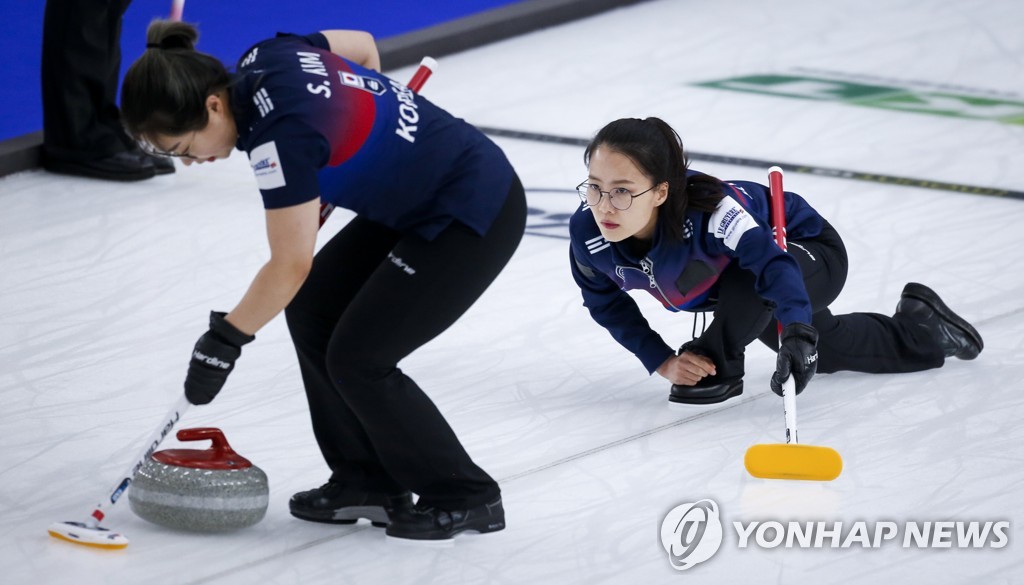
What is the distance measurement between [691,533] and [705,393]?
2.18ft

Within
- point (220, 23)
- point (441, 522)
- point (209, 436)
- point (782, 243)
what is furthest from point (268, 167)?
point (220, 23)

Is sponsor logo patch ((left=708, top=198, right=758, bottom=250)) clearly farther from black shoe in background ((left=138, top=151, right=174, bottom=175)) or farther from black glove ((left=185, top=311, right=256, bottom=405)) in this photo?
black shoe in background ((left=138, top=151, right=174, bottom=175))

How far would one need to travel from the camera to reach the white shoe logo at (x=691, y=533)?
2816 millimetres

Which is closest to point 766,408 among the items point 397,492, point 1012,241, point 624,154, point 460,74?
point 624,154

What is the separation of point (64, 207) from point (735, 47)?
339 centimetres

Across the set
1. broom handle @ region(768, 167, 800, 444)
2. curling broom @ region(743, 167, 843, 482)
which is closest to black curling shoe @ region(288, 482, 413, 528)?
curling broom @ region(743, 167, 843, 482)

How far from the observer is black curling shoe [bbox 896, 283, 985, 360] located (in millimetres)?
3729

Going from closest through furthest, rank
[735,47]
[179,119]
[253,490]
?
[179,119], [253,490], [735,47]

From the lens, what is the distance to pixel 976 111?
6.32 m

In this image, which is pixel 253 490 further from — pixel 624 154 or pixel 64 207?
pixel 64 207

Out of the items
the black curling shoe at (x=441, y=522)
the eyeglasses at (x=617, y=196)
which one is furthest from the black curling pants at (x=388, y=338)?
the eyeglasses at (x=617, y=196)

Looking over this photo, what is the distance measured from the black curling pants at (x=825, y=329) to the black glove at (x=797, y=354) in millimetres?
173
